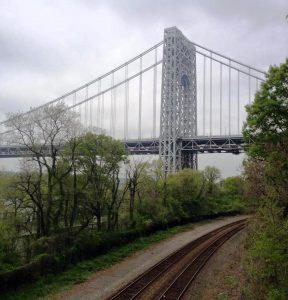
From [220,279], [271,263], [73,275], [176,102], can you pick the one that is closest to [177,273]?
[220,279]

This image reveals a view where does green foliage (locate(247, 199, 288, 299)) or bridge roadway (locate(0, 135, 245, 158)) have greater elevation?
bridge roadway (locate(0, 135, 245, 158))

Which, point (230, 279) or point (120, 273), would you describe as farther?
point (120, 273)

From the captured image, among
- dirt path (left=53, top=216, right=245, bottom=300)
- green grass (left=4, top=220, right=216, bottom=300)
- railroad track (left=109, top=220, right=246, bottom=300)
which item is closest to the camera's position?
railroad track (left=109, top=220, right=246, bottom=300)

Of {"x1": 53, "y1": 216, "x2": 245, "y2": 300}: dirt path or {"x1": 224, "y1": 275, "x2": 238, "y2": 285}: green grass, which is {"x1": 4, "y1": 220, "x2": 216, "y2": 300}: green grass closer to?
{"x1": 53, "y1": 216, "x2": 245, "y2": 300}: dirt path

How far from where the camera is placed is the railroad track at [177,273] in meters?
20.3

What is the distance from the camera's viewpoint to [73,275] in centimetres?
2508

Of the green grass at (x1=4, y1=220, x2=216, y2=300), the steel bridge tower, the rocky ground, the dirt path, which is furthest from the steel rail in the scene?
the steel bridge tower

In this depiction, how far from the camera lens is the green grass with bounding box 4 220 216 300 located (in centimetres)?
2127

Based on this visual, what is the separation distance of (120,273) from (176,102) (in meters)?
63.9

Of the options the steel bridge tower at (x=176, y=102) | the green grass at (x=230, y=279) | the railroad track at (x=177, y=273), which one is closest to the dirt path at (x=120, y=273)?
the railroad track at (x=177, y=273)

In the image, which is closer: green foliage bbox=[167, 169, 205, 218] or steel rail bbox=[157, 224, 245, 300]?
steel rail bbox=[157, 224, 245, 300]

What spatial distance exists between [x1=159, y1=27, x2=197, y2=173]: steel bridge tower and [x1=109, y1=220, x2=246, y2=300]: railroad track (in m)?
47.9

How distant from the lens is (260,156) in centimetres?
2650

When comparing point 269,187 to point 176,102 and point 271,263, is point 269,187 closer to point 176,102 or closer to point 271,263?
point 271,263
